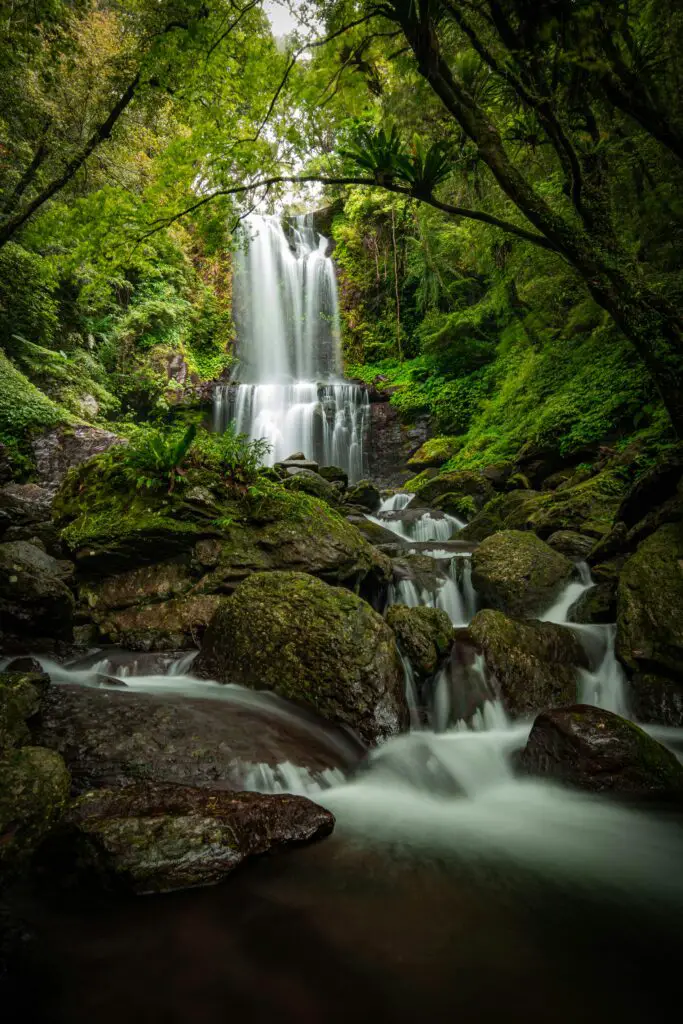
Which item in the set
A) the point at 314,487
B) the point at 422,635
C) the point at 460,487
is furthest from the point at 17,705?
the point at 460,487

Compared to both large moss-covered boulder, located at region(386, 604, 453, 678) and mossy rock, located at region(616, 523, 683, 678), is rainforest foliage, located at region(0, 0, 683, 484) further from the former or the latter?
large moss-covered boulder, located at region(386, 604, 453, 678)

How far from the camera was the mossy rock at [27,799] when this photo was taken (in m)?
2.06

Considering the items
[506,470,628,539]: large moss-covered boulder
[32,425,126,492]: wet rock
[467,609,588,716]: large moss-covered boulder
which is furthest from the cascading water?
[467,609,588,716]: large moss-covered boulder

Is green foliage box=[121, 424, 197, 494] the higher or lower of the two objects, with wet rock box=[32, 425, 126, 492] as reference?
lower

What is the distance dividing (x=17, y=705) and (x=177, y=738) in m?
1.01

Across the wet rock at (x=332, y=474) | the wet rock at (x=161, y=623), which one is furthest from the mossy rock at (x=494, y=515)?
the wet rock at (x=161, y=623)

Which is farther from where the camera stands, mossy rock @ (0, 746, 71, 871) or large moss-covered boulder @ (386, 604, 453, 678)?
large moss-covered boulder @ (386, 604, 453, 678)

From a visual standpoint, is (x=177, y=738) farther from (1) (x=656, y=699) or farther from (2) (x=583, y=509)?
(2) (x=583, y=509)

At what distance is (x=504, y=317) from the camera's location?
51.5 ft

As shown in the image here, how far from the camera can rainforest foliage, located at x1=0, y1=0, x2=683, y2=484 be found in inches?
175

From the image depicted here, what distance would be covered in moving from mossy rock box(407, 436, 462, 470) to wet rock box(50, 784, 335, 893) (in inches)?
552

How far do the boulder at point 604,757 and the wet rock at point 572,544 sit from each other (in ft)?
13.8

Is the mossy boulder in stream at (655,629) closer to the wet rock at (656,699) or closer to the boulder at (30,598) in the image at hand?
the wet rock at (656,699)

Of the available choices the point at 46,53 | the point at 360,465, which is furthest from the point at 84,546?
the point at 360,465
